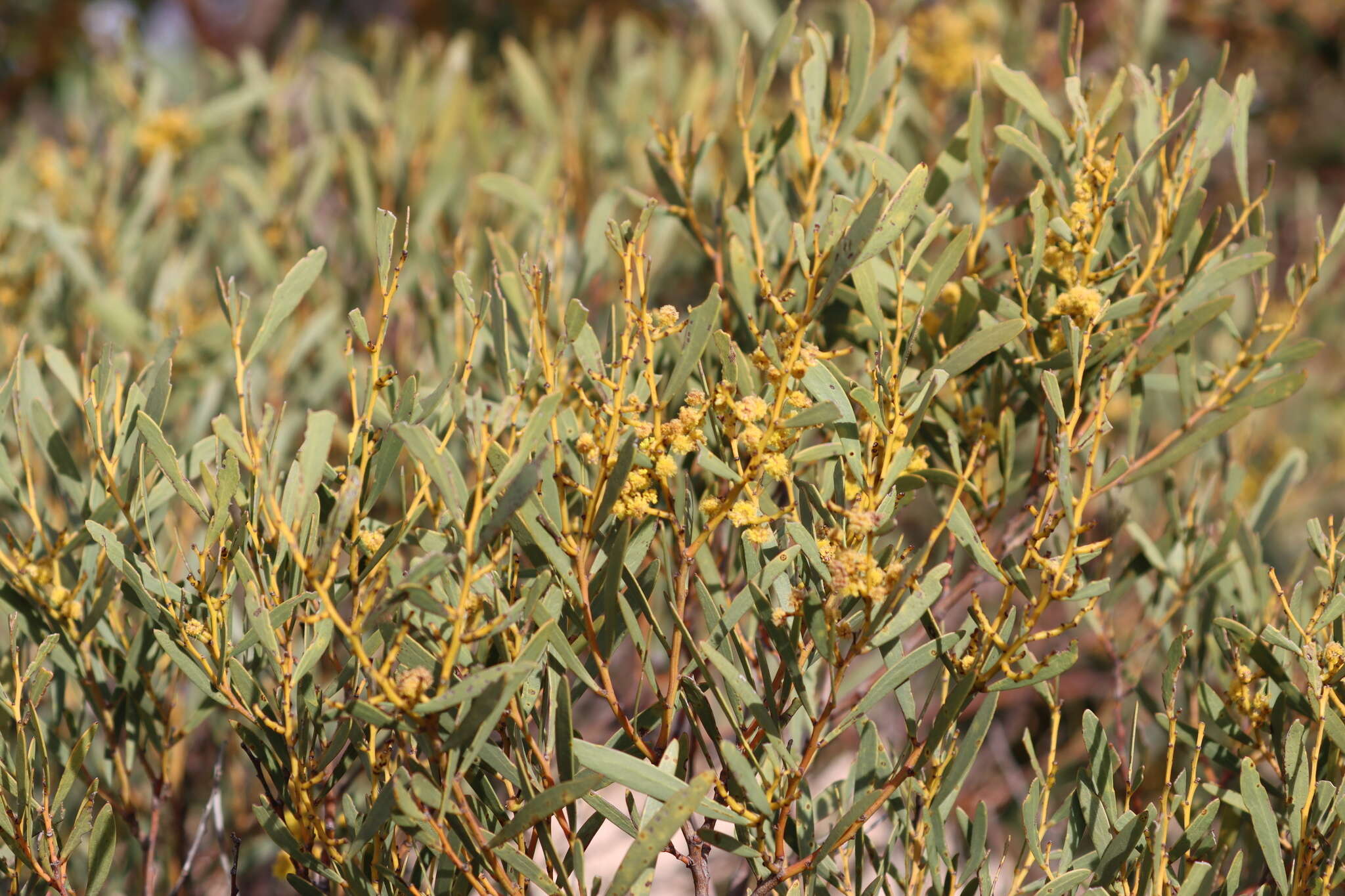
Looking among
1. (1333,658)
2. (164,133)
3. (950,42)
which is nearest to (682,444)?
(1333,658)

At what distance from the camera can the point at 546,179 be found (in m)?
1.08

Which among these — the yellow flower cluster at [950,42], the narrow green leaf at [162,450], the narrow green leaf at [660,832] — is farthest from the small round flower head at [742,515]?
the yellow flower cluster at [950,42]

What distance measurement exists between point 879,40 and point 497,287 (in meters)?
0.96

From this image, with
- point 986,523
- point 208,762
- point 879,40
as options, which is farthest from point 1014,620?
point 879,40

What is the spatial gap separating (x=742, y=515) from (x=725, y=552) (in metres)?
0.20

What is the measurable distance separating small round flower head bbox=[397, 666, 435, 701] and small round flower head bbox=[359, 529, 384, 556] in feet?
0.23

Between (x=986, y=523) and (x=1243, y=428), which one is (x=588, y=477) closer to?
(x=986, y=523)

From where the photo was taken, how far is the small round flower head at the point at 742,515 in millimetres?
501

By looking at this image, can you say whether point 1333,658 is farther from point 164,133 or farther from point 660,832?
point 164,133

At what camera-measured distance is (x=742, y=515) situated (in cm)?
50

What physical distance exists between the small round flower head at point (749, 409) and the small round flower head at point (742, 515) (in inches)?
1.6

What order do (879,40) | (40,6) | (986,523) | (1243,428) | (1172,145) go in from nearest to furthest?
(986,523) < (1172,145) < (1243,428) < (879,40) < (40,6)

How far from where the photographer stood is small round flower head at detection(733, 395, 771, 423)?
0.49 meters

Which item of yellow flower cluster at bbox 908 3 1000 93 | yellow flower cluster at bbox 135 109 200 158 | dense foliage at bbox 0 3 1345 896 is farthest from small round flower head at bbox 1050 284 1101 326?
yellow flower cluster at bbox 135 109 200 158
